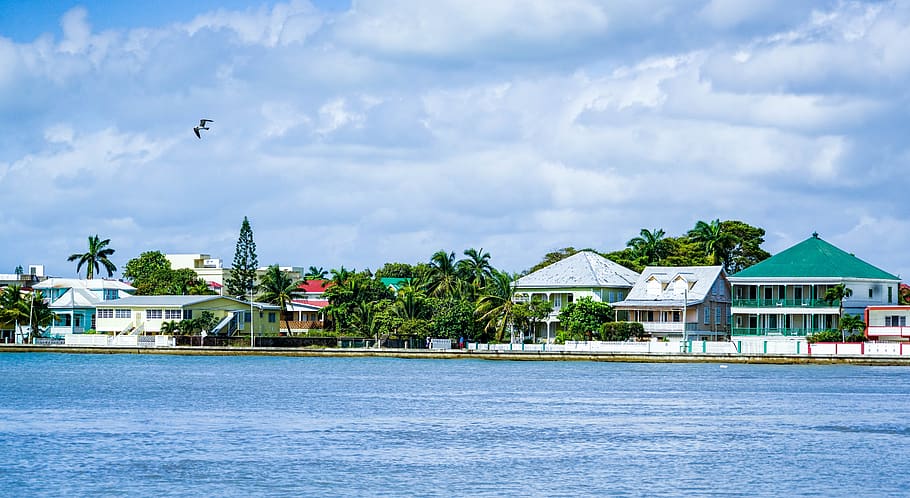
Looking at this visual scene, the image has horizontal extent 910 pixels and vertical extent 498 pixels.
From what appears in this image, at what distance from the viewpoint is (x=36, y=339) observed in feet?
312

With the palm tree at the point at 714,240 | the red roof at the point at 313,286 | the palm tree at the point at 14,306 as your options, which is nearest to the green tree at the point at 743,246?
the palm tree at the point at 714,240

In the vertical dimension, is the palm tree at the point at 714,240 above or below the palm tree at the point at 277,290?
above

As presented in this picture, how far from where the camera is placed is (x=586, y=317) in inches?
3039

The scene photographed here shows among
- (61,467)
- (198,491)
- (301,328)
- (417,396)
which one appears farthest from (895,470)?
(301,328)

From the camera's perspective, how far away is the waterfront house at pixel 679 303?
79125 millimetres

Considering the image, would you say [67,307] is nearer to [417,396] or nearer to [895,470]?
[417,396]

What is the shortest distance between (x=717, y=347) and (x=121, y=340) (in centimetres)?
4460

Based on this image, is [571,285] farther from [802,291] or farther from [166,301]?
[166,301]

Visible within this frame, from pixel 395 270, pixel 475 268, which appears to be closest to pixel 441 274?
pixel 475 268

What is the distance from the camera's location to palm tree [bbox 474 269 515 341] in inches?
3182

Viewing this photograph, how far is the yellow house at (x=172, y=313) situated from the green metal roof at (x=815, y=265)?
37.3 m

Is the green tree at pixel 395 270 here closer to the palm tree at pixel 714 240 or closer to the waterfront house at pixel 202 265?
the waterfront house at pixel 202 265

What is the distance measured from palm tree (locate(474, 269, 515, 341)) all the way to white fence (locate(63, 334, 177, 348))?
78.6 ft

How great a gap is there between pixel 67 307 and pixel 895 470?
83.5 meters
